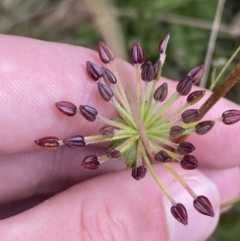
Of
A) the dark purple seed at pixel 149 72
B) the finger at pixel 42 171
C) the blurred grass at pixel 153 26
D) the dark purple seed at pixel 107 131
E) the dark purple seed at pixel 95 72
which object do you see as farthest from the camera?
the blurred grass at pixel 153 26

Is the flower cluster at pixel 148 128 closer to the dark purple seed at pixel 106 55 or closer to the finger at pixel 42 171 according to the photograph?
the dark purple seed at pixel 106 55

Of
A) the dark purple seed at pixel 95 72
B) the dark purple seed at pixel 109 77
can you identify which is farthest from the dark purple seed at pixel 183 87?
the dark purple seed at pixel 95 72

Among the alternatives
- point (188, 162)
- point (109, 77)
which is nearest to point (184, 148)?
point (188, 162)

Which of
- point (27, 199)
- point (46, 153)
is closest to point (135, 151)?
point (46, 153)

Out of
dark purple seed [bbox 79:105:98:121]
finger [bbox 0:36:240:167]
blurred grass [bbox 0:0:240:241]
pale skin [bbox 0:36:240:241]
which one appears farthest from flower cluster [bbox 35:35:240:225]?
blurred grass [bbox 0:0:240:241]

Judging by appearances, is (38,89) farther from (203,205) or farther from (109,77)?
(203,205)

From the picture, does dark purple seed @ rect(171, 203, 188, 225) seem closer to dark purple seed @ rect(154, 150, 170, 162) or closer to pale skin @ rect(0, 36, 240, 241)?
dark purple seed @ rect(154, 150, 170, 162)

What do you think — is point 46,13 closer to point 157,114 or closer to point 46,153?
point 46,153
